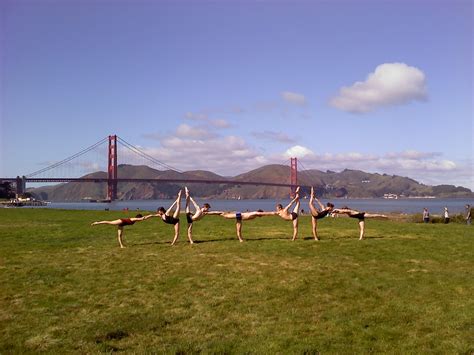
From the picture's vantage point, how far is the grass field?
314 inches

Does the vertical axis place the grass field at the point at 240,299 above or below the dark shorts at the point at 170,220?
below

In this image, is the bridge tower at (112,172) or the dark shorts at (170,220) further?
the bridge tower at (112,172)

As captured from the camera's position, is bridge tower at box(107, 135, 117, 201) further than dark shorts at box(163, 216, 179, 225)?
Yes

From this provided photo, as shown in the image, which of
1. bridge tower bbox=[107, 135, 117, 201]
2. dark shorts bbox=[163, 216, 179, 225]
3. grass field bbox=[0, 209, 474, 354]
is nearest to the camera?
grass field bbox=[0, 209, 474, 354]

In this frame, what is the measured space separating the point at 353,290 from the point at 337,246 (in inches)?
266

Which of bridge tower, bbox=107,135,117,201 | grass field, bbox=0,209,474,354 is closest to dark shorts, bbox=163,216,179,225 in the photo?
grass field, bbox=0,209,474,354

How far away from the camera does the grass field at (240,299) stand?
7977 millimetres

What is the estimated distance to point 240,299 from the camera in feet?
34.4

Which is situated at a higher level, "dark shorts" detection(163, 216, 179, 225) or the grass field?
"dark shorts" detection(163, 216, 179, 225)

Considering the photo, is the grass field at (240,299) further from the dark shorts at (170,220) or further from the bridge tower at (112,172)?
the bridge tower at (112,172)

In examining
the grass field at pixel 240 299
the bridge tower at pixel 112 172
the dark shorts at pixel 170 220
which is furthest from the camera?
the bridge tower at pixel 112 172

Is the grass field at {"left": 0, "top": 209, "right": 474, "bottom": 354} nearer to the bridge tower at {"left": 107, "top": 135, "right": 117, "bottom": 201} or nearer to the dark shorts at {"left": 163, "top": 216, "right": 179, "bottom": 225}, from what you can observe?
the dark shorts at {"left": 163, "top": 216, "right": 179, "bottom": 225}

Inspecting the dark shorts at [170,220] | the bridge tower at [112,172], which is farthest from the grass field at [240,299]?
the bridge tower at [112,172]

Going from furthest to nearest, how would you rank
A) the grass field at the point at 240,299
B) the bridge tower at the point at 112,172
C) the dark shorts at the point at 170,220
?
the bridge tower at the point at 112,172 < the dark shorts at the point at 170,220 < the grass field at the point at 240,299
